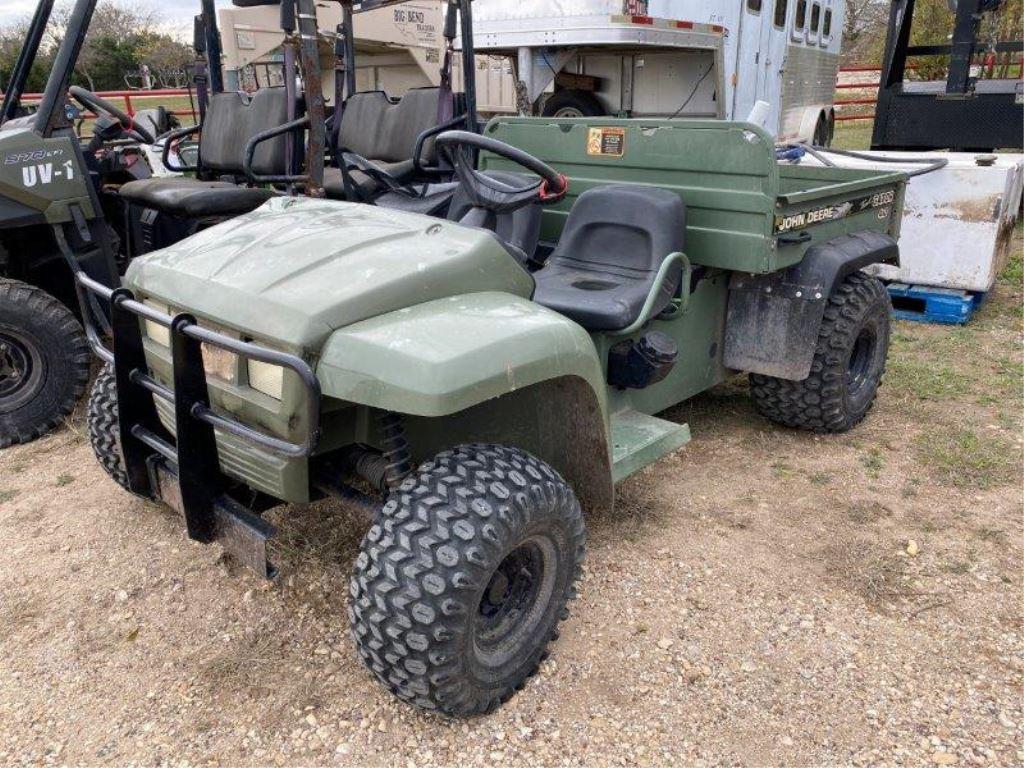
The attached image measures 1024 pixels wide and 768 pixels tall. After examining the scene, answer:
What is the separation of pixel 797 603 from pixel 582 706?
0.81 metres

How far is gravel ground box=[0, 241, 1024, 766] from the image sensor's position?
2.09 metres

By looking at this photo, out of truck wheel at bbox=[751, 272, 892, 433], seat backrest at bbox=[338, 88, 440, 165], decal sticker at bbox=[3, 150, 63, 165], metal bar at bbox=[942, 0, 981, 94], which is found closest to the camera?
truck wheel at bbox=[751, 272, 892, 433]

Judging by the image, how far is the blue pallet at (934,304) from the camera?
206 inches

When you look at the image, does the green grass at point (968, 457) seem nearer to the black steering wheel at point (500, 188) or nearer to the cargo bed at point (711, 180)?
the cargo bed at point (711, 180)

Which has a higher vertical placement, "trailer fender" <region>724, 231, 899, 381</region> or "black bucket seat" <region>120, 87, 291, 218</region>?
"black bucket seat" <region>120, 87, 291, 218</region>

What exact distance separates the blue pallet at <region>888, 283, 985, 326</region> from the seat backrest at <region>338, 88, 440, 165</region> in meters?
3.04

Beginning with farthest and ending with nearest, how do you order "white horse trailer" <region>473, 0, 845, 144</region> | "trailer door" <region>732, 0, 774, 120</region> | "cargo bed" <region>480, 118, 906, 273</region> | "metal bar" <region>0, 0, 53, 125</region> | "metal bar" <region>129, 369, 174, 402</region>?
1. "trailer door" <region>732, 0, 774, 120</region>
2. "white horse trailer" <region>473, 0, 845, 144</region>
3. "metal bar" <region>0, 0, 53, 125</region>
4. "cargo bed" <region>480, 118, 906, 273</region>
5. "metal bar" <region>129, 369, 174, 402</region>

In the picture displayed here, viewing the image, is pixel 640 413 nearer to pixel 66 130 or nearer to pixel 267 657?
Answer: pixel 267 657

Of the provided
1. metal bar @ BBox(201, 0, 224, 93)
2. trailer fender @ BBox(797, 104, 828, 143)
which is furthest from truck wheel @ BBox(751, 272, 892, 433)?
trailer fender @ BBox(797, 104, 828, 143)

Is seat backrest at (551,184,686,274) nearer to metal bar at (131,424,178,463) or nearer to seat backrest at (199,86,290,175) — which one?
metal bar at (131,424,178,463)

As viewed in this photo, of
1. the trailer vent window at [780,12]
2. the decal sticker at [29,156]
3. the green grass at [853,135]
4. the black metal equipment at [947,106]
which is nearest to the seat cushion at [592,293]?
the decal sticker at [29,156]

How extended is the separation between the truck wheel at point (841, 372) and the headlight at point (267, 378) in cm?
232

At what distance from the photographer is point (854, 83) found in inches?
751

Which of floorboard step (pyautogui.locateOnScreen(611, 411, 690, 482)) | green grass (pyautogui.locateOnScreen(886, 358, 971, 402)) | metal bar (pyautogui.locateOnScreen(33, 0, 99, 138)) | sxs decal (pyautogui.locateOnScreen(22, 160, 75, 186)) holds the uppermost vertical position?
metal bar (pyautogui.locateOnScreen(33, 0, 99, 138))
